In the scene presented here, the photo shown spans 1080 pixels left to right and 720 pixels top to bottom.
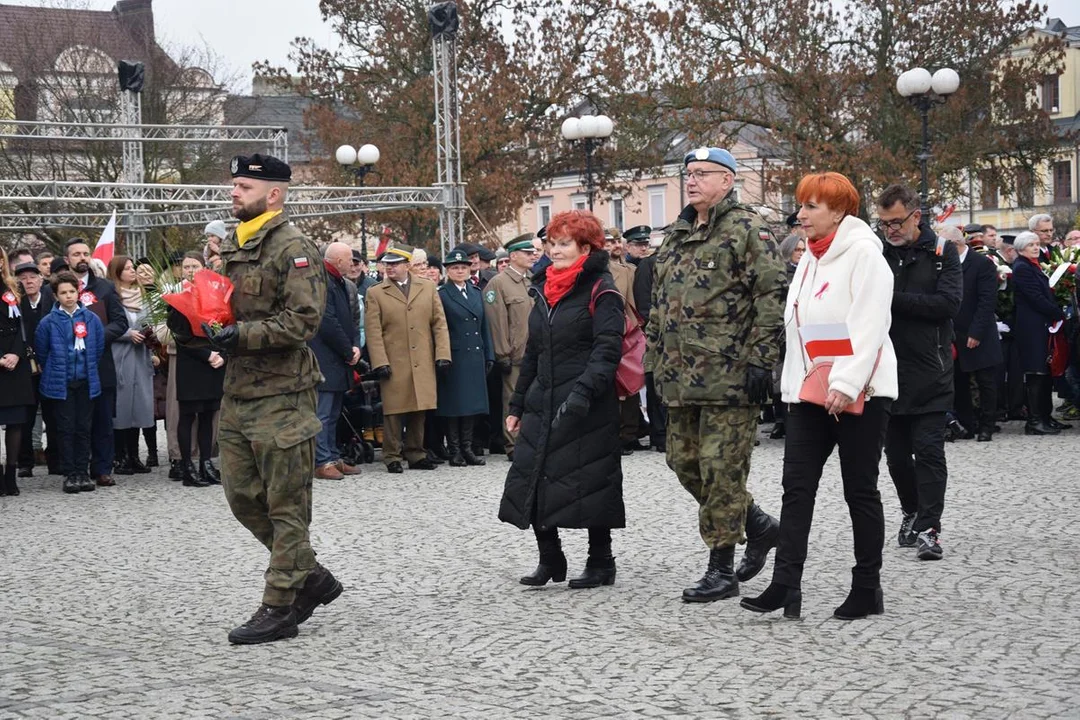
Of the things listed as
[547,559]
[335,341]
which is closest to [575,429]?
[547,559]

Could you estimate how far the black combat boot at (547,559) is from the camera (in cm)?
777

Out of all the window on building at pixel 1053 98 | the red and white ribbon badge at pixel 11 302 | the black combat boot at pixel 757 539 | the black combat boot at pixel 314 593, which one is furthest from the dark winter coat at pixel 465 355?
the window on building at pixel 1053 98

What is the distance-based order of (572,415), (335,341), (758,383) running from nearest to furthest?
(758,383) → (572,415) → (335,341)

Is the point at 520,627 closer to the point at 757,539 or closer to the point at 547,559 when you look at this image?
the point at 547,559

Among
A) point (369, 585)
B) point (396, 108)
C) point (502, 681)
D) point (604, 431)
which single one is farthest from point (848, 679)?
point (396, 108)

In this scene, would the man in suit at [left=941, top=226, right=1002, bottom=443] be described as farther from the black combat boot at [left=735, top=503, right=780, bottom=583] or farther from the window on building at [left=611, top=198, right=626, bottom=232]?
the window on building at [left=611, top=198, right=626, bottom=232]

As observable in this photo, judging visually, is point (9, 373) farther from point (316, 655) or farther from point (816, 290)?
point (816, 290)

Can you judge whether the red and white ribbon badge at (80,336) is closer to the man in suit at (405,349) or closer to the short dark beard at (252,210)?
the man in suit at (405,349)

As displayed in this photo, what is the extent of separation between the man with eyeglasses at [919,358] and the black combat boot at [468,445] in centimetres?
609

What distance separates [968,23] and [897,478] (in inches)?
1136

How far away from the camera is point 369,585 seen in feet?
26.1

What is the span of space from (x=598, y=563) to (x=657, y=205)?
68.8 metres

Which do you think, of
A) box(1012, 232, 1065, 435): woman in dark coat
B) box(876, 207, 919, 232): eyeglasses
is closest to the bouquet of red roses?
box(876, 207, 919, 232): eyeglasses

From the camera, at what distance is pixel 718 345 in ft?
23.5
